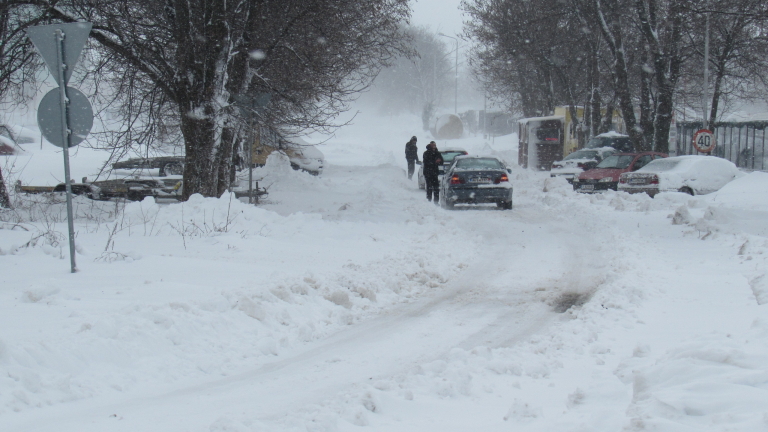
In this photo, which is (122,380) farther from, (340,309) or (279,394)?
(340,309)

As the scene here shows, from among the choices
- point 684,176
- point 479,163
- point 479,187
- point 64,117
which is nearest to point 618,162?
point 684,176

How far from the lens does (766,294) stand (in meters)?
6.16

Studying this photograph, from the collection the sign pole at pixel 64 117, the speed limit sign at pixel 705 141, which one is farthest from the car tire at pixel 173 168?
the speed limit sign at pixel 705 141

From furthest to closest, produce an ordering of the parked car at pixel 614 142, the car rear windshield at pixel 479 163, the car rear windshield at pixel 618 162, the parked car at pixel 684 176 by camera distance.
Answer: the parked car at pixel 614 142
the car rear windshield at pixel 618 162
the parked car at pixel 684 176
the car rear windshield at pixel 479 163

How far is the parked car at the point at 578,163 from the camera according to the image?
958 inches

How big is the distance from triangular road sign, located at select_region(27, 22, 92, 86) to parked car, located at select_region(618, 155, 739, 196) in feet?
49.3

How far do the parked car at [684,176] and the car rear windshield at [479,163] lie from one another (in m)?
4.23

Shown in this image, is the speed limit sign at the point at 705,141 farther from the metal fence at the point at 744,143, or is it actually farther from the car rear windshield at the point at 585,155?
the metal fence at the point at 744,143

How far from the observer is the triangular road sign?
636 cm

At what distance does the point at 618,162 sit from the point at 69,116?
17484 millimetres

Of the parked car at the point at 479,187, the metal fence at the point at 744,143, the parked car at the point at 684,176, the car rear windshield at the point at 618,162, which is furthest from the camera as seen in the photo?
the metal fence at the point at 744,143

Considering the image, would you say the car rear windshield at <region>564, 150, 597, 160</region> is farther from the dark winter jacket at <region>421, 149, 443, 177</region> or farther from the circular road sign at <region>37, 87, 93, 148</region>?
the circular road sign at <region>37, 87, 93, 148</region>

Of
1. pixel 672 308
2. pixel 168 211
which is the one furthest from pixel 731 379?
pixel 168 211

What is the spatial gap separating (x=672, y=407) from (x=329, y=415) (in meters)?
1.92
